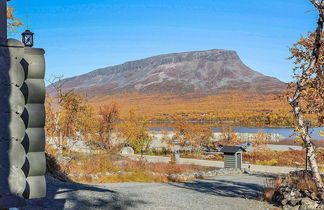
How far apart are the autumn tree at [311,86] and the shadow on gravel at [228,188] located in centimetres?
407

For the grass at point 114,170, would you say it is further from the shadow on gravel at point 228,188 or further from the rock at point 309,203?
the rock at point 309,203

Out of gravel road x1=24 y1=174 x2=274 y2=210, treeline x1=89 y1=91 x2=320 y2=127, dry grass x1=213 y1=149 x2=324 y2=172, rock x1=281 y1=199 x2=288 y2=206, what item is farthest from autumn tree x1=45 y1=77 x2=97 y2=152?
treeline x1=89 y1=91 x2=320 y2=127

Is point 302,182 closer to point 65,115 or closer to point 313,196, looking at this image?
point 313,196

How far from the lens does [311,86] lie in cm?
1147

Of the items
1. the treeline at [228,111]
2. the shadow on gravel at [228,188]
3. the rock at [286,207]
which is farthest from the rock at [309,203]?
the treeline at [228,111]

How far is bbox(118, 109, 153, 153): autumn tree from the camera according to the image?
36250 mm

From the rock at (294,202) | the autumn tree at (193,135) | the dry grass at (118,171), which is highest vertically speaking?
the autumn tree at (193,135)

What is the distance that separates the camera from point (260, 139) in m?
37.4

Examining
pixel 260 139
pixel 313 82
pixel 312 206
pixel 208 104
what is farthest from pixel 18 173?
pixel 208 104

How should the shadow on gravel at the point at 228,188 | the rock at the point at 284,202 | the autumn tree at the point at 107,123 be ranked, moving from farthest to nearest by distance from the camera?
1. the autumn tree at the point at 107,123
2. the shadow on gravel at the point at 228,188
3. the rock at the point at 284,202

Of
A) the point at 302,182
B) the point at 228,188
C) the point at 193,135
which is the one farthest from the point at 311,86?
the point at 193,135

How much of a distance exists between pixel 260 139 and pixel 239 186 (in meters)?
21.7

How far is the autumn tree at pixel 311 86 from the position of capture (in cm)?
968

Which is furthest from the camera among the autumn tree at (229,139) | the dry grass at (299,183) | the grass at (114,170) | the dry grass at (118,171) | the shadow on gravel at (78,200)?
the autumn tree at (229,139)
